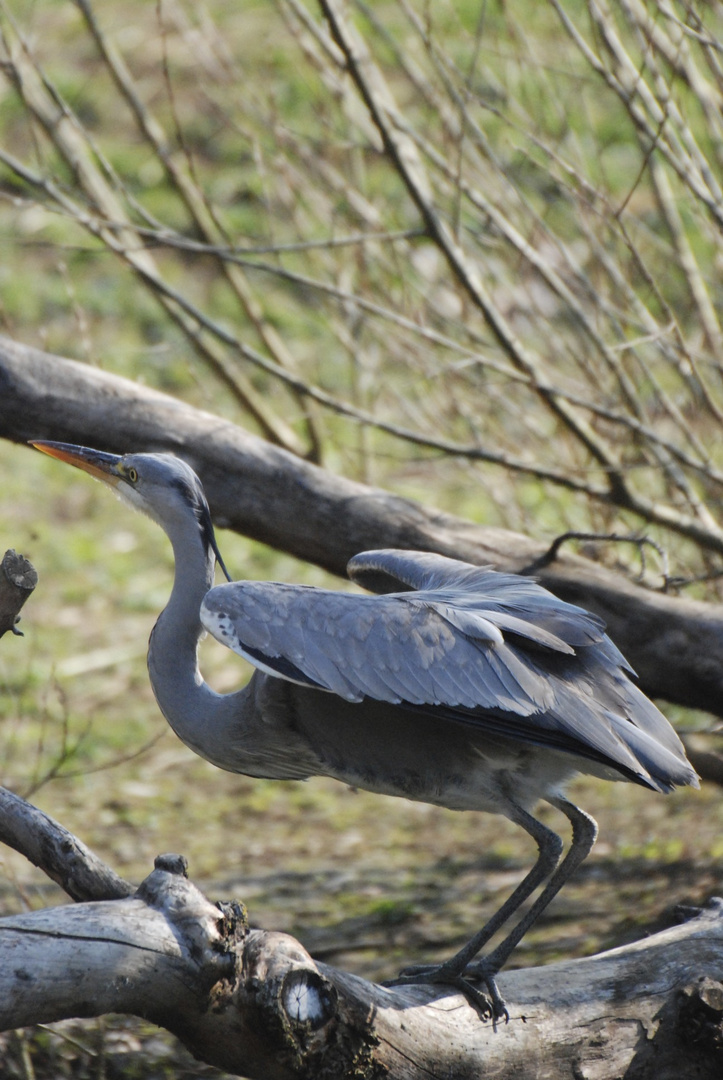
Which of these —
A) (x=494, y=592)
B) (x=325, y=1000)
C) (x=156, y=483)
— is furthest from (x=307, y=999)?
(x=156, y=483)

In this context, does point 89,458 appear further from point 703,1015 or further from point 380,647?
point 703,1015

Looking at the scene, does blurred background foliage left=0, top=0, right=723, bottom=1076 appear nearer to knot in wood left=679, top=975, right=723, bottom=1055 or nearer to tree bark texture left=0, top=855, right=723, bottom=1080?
tree bark texture left=0, top=855, right=723, bottom=1080

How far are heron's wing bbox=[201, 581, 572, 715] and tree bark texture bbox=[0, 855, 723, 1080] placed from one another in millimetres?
666

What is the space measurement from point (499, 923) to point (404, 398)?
3721 mm

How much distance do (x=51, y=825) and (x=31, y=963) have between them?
0.46 metres

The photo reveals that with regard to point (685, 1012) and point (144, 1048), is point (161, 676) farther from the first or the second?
point (685, 1012)

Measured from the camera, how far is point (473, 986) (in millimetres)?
3422

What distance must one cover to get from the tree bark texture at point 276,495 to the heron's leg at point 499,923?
1003 millimetres

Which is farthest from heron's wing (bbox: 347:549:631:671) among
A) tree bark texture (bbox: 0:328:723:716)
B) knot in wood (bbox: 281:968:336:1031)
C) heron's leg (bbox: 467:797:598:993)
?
knot in wood (bbox: 281:968:336:1031)

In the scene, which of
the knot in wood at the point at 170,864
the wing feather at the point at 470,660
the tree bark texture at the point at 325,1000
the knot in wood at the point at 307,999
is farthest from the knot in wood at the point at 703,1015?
the knot in wood at the point at 170,864

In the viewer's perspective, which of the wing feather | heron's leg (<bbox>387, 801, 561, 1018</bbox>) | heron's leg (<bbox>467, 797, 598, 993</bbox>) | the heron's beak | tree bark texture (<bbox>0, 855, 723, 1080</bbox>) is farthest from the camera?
the heron's beak

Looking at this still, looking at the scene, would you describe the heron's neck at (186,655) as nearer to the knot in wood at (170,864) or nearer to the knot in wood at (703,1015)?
the knot in wood at (170,864)

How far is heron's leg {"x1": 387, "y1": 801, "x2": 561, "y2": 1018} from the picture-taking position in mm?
3408

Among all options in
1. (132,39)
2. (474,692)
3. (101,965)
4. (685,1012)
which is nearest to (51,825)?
(101,965)
